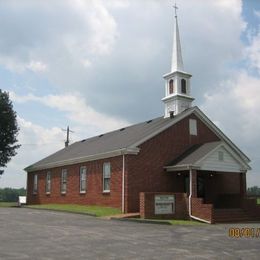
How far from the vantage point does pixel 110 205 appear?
2947 centimetres

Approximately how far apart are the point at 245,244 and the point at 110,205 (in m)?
15.6

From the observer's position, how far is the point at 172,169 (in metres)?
28.4

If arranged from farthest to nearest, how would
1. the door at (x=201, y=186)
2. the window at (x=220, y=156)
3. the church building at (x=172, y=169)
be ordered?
the door at (x=201, y=186) < the window at (x=220, y=156) < the church building at (x=172, y=169)

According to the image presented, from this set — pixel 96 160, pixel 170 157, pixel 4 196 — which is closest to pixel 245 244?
pixel 170 157

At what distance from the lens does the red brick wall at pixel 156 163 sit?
2792cm

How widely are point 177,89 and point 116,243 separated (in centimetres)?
2027

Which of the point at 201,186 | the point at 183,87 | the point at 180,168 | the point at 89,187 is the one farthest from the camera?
the point at 183,87

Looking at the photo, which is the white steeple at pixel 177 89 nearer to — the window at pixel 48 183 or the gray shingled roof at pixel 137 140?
the gray shingled roof at pixel 137 140

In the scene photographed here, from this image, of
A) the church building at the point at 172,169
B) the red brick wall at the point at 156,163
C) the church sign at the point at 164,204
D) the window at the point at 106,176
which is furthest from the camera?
the window at the point at 106,176

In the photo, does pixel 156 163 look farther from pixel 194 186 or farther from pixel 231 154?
pixel 231 154

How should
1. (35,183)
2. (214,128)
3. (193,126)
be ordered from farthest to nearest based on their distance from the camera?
1. (35,183)
2. (214,128)
3. (193,126)

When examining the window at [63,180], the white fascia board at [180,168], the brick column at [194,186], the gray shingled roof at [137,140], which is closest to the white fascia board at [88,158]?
the gray shingled roof at [137,140]

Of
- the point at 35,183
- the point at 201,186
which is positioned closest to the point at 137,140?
the point at 201,186

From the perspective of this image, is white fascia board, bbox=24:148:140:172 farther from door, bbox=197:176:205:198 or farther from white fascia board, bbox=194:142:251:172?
door, bbox=197:176:205:198
